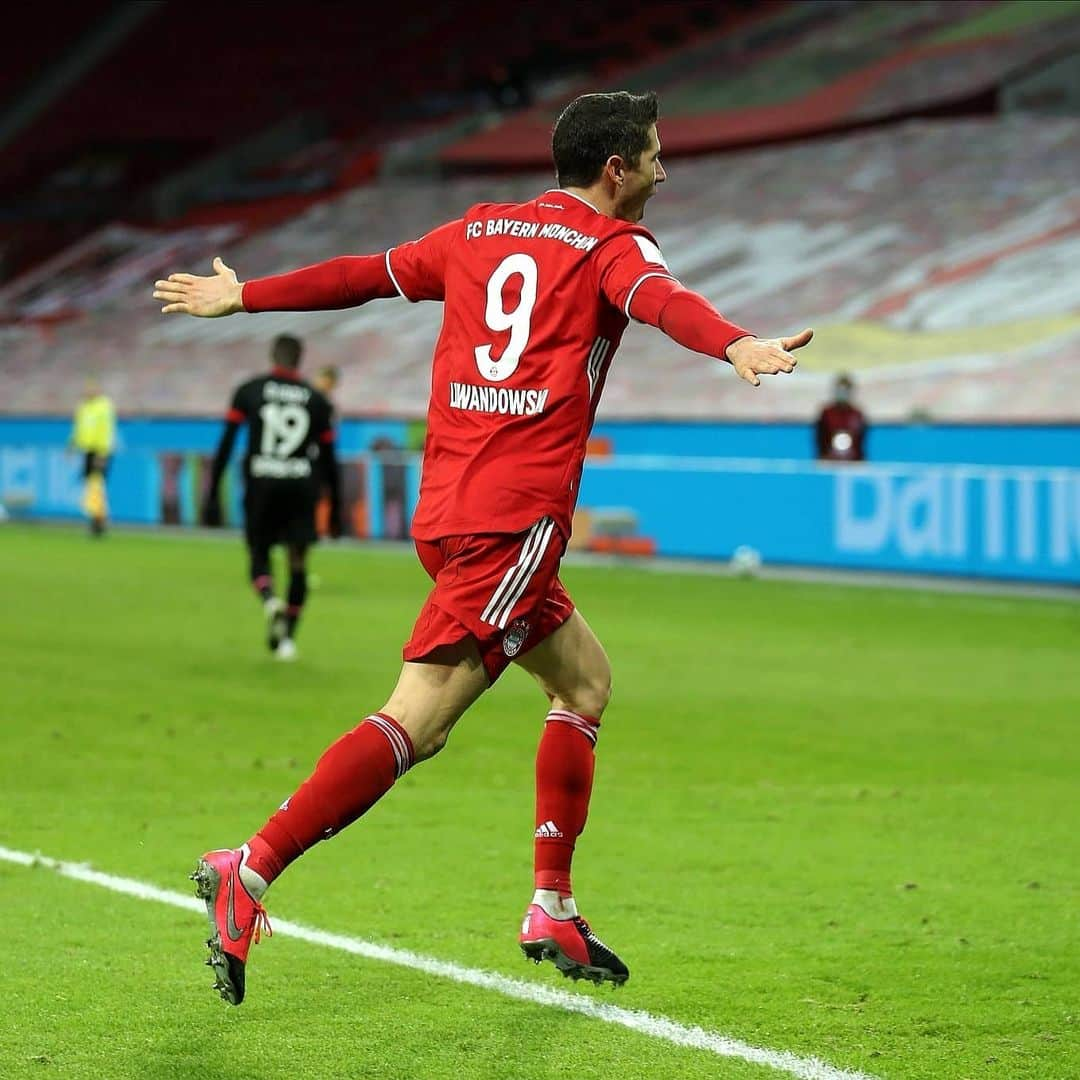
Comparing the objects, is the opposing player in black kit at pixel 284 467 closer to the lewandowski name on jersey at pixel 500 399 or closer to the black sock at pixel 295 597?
the black sock at pixel 295 597

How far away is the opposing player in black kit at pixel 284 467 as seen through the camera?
42.5 feet

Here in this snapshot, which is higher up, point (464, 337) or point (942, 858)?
point (464, 337)

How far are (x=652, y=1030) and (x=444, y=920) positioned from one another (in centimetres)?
128

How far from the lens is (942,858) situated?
23.1 ft

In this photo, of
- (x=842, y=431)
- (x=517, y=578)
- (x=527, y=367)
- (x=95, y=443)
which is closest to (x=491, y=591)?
(x=517, y=578)

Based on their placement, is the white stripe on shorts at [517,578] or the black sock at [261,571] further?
the black sock at [261,571]

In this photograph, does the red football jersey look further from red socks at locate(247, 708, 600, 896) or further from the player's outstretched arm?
red socks at locate(247, 708, 600, 896)

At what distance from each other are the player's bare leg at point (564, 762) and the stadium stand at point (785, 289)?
21.0 metres

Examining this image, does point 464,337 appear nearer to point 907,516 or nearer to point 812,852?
point 812,852

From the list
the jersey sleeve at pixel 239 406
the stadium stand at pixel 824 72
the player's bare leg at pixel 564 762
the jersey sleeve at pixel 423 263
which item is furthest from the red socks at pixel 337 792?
the stadium stand at pixel 824 72

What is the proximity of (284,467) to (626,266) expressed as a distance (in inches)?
337

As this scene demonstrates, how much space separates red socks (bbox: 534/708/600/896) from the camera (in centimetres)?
520

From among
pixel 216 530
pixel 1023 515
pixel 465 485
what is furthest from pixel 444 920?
pixel 216 530

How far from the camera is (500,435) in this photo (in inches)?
191
